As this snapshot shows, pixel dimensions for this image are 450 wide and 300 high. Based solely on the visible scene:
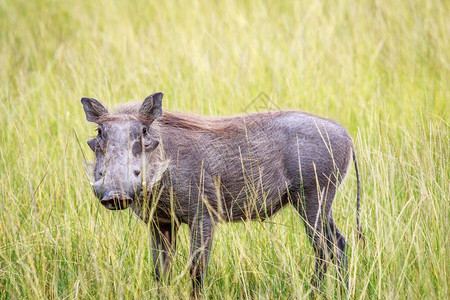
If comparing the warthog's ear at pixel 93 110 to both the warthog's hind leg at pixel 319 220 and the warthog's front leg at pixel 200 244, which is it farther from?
the warthog's hind leg at pixel 319 220

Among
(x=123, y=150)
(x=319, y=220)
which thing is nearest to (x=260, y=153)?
(x=319, y=220)

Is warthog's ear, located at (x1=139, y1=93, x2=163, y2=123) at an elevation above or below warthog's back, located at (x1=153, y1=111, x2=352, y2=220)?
above

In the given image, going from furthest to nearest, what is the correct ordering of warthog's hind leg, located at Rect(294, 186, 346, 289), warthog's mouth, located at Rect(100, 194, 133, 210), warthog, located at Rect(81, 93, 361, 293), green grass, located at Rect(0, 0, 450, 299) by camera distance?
warthog's hind leg, located at Rect(294, 186, 346, 289)
warthog, located at Rect(81, 93, 361, 293)
green grass, located at Rect(0, 0, 450, 299)
warthog's mouth, located at Rect(100, 194, 133, 210)

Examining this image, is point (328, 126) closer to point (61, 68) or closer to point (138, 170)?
point (138, 170)

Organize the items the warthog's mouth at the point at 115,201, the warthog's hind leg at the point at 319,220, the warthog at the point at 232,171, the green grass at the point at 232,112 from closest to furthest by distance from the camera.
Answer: the warthog's mouth at the point at 115,201, the green grass at the point at 232,112, the warthog at the point at 232,171, the warthog's hind leg at the point at 319,220

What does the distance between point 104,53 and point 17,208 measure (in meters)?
2.58

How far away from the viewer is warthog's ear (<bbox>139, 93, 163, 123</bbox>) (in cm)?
308

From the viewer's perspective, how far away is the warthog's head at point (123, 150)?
271cm

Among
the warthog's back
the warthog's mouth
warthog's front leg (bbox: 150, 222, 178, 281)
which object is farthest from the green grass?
the warthog's mouth

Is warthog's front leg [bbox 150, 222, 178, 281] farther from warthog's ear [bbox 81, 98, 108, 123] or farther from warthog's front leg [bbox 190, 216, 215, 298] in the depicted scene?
warthog's ear [bbox 81, 98, 108, 123]

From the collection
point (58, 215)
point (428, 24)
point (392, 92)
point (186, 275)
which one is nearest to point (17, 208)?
point (58, 215)

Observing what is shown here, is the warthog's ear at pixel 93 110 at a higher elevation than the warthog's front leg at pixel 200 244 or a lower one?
higher

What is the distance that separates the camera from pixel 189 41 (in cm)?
632

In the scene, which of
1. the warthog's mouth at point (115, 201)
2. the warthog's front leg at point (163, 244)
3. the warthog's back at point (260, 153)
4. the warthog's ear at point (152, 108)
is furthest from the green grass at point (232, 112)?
the warthog's ear at point (152, 108)
